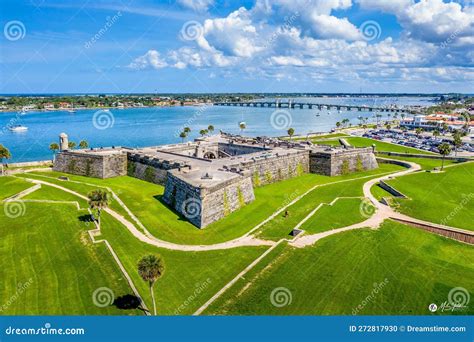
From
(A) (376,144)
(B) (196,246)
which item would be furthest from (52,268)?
(A) (376,144)

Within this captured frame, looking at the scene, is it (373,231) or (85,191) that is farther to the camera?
(85,191)

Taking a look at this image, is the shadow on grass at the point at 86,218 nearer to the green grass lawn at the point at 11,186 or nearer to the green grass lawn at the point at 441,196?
the green grass lawn at the point at 11,186

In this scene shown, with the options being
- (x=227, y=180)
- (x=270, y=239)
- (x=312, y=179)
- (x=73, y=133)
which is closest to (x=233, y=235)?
(x=270, y=239)

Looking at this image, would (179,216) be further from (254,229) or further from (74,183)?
(74,183)

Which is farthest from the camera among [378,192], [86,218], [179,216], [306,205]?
[378,192]

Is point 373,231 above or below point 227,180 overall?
below

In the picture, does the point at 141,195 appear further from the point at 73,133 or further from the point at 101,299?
the point at 73,133
